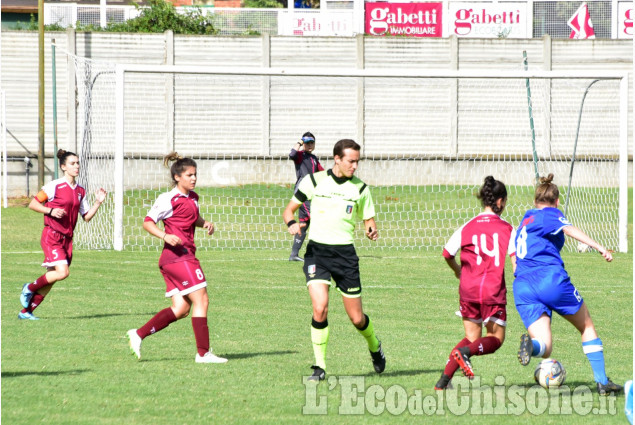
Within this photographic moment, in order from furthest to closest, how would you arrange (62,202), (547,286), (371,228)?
(62,202) → (371,228) → (547,286)

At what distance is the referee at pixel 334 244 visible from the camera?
733 centimetres

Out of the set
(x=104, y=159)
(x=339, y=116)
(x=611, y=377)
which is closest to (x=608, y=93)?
(x=339, y=116)

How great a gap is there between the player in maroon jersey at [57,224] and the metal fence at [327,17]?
974 inches

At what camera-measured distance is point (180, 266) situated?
26.4ft

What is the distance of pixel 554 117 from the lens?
102 ft

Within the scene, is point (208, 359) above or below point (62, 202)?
below

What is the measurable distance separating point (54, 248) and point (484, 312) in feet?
18.7

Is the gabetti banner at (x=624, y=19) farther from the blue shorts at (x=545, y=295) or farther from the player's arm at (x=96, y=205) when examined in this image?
the blue shorts at (x=545, y=295)

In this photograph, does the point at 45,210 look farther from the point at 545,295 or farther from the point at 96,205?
the point at 545,295

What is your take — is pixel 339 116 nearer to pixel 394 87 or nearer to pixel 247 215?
pixel 394 87

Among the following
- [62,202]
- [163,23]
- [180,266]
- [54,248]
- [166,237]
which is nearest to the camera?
[166,237]

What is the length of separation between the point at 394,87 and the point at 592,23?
1008cm

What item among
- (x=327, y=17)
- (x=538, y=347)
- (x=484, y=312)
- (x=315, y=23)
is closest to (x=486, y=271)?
(x=484, y=312)

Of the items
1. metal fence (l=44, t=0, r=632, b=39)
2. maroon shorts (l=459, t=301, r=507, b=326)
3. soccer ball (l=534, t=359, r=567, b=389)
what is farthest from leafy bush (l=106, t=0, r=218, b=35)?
soccer ball (l=534, t=359, r=567, b=389)
